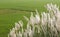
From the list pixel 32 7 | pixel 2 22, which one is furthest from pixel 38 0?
pixel 2 22

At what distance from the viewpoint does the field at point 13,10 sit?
11.6ft

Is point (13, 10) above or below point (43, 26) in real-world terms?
above

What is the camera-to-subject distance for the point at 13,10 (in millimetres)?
4336

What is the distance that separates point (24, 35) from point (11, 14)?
2.87 metres

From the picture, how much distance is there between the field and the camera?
3.55 metres

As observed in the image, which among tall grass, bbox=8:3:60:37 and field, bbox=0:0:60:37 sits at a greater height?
field, bbox=0:0:60:37

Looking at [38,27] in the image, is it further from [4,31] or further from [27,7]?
[27,7]

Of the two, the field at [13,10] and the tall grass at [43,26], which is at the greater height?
the field at [13,10]

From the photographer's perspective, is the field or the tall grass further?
the field

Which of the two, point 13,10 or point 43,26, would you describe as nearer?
point 43,26

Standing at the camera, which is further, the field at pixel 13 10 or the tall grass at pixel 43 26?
the field at pixel 13 10

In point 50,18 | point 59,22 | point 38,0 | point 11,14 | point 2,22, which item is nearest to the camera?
point 59,22

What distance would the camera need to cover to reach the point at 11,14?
3.99 metres

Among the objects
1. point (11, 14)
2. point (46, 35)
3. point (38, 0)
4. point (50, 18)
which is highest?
point (38, 0)
